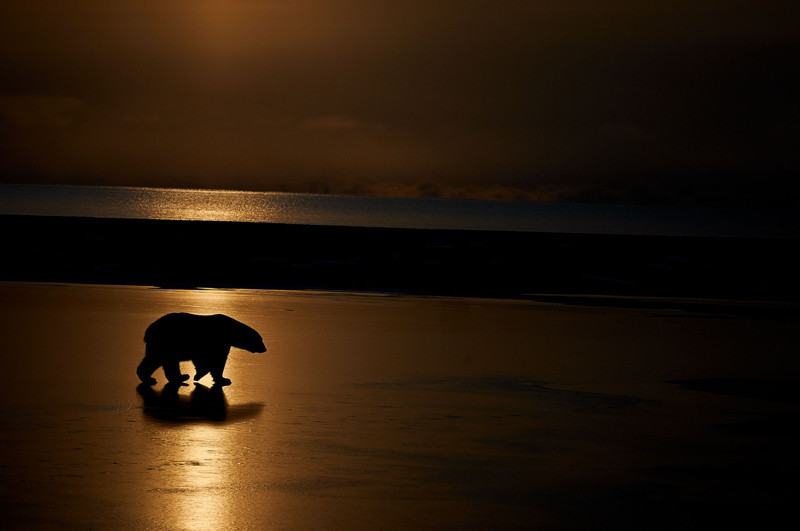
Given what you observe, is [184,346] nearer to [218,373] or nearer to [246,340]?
[218,373]

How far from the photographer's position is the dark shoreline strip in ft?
82.5

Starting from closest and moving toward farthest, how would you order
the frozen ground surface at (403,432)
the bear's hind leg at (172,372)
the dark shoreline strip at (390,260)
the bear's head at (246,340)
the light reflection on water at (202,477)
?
the light reflection on water at (202,477) < the frozen ground surface at (403,432) < the bear's hind leg at (172,372) < the bear's head at (246,340) < the dark shoreline strip at (390,260)

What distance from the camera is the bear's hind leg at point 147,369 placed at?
9.55 m

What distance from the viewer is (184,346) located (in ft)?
32.0

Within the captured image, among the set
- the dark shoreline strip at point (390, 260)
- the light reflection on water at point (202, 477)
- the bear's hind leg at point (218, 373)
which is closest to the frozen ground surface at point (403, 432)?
the light reflection on water at point (202, 477)

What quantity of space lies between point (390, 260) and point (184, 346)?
72.2 feet

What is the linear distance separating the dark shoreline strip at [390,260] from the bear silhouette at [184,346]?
1216 centimetres

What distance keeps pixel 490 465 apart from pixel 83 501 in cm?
250

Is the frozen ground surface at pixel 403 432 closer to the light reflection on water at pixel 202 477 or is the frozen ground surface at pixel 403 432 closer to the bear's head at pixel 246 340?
the light reflection on water at pixel 202 477

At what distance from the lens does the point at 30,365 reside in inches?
405

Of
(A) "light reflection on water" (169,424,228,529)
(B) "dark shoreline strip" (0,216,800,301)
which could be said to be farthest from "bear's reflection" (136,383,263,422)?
(B) "dark shoreline strip" (0,216,800,301)

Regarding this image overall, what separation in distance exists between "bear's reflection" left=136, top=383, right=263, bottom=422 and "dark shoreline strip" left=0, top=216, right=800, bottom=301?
12.5 metres

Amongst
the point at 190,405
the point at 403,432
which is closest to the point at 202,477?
the point at 403,432

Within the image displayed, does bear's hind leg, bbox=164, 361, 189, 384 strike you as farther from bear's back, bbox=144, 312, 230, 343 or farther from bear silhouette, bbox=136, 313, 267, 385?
bear's back, bbox=144, 312, 230, 343
